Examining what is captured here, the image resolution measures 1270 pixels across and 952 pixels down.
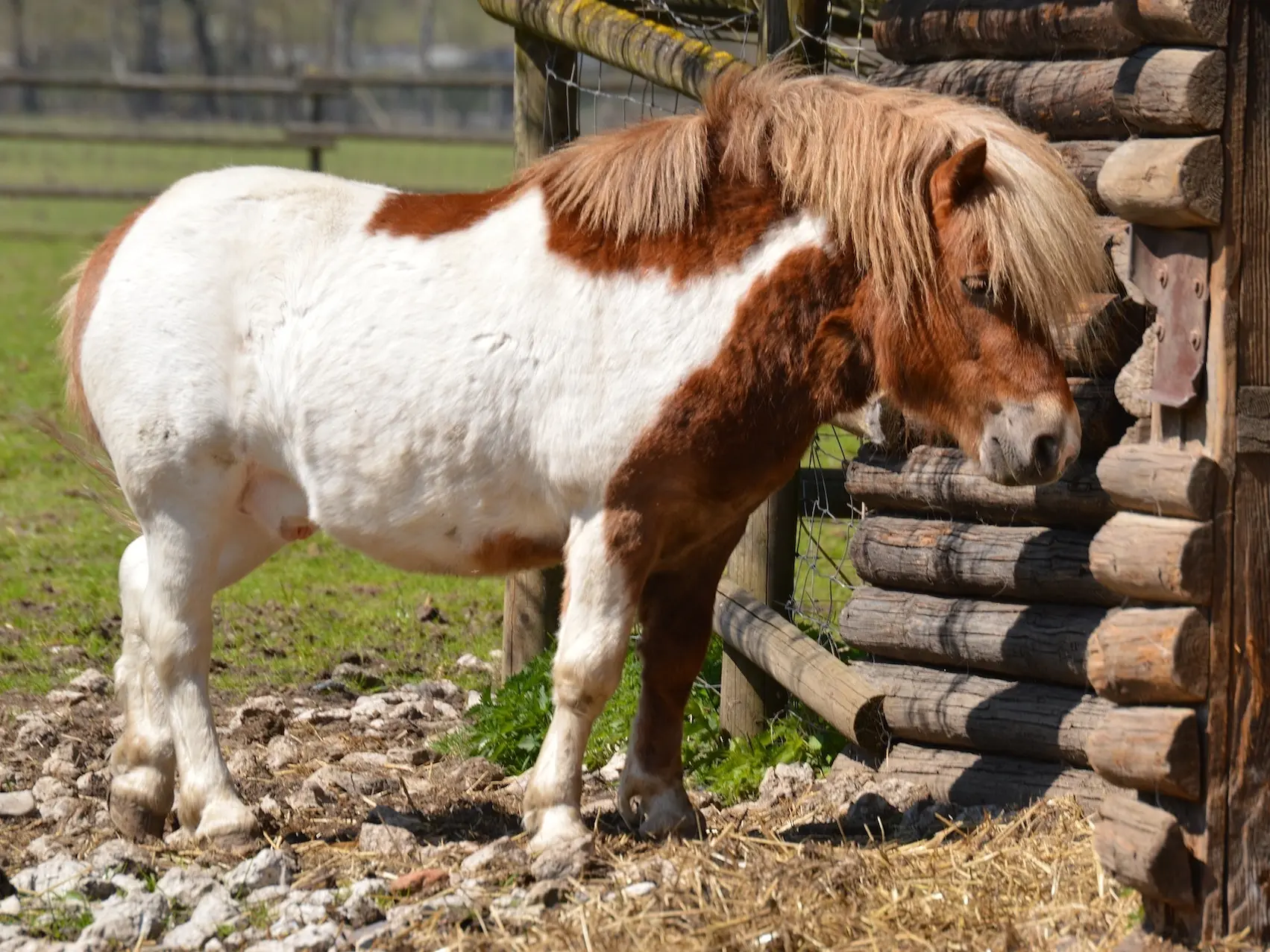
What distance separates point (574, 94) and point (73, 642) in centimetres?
312

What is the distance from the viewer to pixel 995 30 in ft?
14.3

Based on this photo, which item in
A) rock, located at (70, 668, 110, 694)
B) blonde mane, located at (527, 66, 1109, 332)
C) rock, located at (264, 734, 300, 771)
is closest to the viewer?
blonde mane, located at (527, 66, 1109, 332)

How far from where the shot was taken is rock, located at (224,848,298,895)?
12.3 feet

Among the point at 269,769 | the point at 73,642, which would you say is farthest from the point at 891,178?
the point at 73,642

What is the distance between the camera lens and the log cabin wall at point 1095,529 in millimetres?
3000

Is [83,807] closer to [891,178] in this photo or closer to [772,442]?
[772,442]

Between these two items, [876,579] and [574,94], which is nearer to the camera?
[876,579]

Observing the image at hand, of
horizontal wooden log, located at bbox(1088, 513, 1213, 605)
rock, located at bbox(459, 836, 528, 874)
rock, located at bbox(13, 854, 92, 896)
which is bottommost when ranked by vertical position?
rock, located at bbox(13, 854, 92, 896)

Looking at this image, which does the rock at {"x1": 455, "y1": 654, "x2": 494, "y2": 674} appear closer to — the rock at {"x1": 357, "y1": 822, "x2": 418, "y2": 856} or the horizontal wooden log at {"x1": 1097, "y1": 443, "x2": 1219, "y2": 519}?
the rock at {"x1": 357, "y1": 822, "x2": 418, "y2": 856}

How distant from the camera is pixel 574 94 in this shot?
222 inches

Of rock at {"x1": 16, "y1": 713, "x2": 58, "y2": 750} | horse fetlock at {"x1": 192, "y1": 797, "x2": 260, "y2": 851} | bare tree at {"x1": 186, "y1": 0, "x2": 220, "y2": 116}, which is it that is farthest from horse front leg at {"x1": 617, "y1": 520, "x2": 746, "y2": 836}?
bare tree at {"x1": 186, "y1": 0, "x2": 220, "y2": 116}

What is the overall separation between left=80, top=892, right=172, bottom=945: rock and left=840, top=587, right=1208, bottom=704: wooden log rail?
85.9 inches

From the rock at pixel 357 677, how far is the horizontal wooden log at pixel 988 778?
2253 mm

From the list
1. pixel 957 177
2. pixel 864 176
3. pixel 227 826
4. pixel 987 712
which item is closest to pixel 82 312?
pixel 227 826
